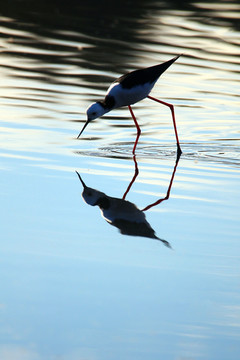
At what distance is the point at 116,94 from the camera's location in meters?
7.73

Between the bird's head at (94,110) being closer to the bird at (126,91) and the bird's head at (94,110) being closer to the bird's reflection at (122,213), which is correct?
the bird at (126,91)

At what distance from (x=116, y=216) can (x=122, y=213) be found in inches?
3.0

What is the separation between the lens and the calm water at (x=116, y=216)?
3725mm

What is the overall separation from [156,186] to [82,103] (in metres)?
3.21

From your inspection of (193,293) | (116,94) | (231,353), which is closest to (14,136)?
(116,94)

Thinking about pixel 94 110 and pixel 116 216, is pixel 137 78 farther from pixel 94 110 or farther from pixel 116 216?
pixel 116 216

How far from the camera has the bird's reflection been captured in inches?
201

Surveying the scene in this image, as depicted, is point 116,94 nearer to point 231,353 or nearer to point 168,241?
point 168,241

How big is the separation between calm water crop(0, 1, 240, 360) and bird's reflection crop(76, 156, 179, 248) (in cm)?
1

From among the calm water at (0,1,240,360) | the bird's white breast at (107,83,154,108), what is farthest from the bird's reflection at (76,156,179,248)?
the bird's white breast at (107,83,154,108)

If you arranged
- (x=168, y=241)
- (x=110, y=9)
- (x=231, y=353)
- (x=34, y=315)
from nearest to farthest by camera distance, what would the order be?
(x=231, y=353) < (x=34, y=315) < (x=168, y=241) < (x=110, y=9)

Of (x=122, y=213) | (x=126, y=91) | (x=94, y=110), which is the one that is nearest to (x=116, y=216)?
(x=122, y=213)

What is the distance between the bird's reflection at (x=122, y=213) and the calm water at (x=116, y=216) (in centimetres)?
1

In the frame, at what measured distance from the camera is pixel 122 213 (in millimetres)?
5414
